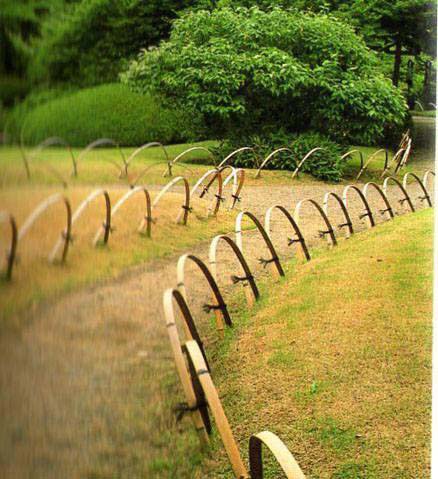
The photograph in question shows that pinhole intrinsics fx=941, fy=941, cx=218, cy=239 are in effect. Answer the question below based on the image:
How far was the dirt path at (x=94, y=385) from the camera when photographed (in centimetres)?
97

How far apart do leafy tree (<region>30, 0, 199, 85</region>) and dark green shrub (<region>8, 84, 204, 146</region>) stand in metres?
0.02

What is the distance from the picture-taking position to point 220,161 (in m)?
1.32

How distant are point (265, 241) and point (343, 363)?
0.79 ft

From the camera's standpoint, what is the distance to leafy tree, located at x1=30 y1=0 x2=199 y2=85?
981 millimetres

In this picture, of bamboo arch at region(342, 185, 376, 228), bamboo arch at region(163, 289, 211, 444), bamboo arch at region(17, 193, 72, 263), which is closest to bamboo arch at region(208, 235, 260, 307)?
bamboo arch at region(163, 289, 211, 444)

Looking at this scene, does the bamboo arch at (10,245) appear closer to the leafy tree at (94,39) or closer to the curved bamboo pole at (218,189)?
the leafy tree at (94,39)

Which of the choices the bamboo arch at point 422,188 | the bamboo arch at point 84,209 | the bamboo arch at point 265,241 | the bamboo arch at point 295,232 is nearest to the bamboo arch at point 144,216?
the bamboo arch at point 84,209

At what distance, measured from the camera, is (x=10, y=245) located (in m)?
0.95

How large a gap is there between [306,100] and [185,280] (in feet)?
1.09

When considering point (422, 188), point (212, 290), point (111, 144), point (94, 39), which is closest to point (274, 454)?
point (212, 290)

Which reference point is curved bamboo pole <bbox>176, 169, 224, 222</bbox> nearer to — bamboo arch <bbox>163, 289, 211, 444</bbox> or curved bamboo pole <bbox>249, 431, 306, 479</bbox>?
bamboo arch <bbox>163, 289, 211, 444</bbox>

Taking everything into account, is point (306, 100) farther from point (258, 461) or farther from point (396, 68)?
point (258, 461)

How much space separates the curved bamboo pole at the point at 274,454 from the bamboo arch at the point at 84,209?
355 mm

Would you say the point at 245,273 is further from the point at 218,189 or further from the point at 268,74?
the point at 268,74
